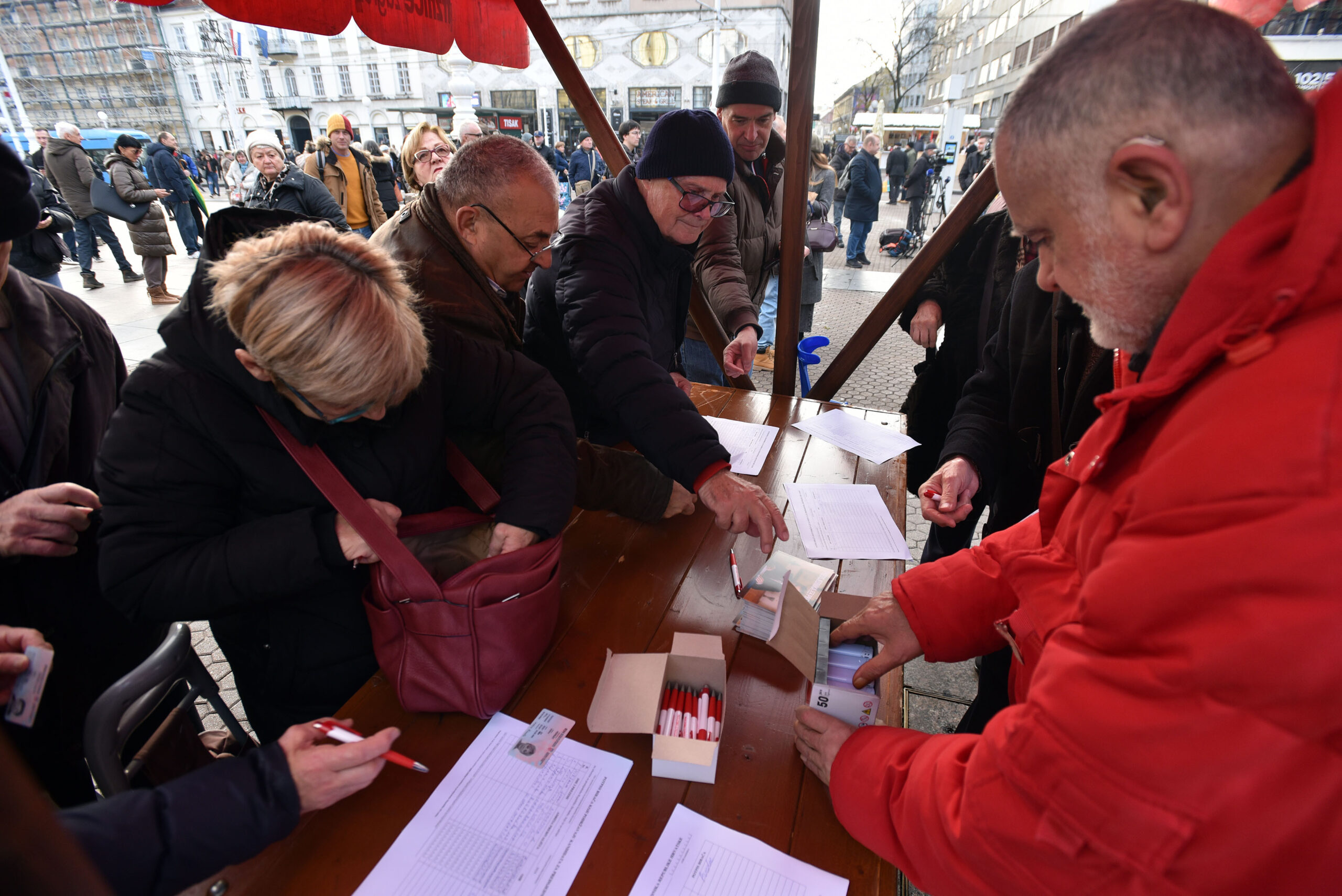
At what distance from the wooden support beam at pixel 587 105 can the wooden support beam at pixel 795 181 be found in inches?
3.4

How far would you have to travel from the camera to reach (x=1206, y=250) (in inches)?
24.1

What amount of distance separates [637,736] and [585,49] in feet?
101

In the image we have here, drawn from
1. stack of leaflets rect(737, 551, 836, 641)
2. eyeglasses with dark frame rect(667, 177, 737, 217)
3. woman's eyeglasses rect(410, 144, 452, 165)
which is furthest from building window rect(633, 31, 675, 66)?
stack of leaflets rect(737, 551, 836, 641)

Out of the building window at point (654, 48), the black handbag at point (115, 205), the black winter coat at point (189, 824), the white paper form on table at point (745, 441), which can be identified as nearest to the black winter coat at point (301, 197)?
the black handbag at point (115, 205)

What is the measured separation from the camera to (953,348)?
8.09 feet

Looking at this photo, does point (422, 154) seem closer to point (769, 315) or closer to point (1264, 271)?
point (769, 315)

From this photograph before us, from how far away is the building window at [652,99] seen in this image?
1095 inches

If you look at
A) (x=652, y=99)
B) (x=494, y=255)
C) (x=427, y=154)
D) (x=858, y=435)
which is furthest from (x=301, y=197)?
(x=652, y=99)

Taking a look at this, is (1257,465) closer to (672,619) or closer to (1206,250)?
(1206,250)

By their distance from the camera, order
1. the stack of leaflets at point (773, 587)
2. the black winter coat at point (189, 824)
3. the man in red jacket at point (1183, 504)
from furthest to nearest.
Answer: the stack of leaflets at point (773, 587) < the black winter coat at point (189, 824) < the man in red jacket at point (1183, 504)

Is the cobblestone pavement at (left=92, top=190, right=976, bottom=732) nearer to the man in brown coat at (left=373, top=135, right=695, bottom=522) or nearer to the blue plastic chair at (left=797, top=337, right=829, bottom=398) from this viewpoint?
the blue plastic chair at (left=797, top=337, right=829, bottom=398)

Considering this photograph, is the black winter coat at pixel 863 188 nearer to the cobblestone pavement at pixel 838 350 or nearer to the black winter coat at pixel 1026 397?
the cobblestone pavement at pixel 838 350

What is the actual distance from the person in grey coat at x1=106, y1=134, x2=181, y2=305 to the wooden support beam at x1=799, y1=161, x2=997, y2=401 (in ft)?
23.4

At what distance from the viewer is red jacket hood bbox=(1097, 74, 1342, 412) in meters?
0.50
